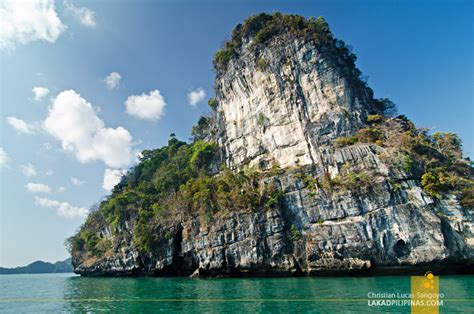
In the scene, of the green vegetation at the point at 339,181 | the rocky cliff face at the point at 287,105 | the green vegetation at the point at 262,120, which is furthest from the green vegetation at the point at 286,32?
the green vegetation at the point at 339,181

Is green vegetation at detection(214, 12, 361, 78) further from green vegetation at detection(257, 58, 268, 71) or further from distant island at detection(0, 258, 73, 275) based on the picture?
distant island at detection(0, 258, 73, 275)

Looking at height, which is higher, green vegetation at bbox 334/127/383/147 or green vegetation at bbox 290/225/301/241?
green vegetation at bbox 334/127/383/147

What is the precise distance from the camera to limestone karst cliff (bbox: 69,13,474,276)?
2561 centimetres

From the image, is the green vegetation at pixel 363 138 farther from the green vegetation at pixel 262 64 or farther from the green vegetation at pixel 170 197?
the green vegetation at pixel 262 64

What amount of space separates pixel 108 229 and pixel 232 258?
24.5 metres

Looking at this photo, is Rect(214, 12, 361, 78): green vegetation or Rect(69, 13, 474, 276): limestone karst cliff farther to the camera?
Rect(214, 12, 361, 78): green vegetation

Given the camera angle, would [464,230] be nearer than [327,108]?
Yes

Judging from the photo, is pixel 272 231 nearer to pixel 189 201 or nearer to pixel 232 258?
pixel 232 258

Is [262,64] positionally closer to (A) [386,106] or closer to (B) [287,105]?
(B) [287,105]

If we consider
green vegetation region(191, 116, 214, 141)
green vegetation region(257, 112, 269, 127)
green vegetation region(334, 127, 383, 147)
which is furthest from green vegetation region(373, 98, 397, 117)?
green vegetation region(191, 116, 214, 141)

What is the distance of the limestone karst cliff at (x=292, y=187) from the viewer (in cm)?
2561

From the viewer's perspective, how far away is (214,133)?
48.9m

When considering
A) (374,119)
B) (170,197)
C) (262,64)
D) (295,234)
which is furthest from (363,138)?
(170,197)

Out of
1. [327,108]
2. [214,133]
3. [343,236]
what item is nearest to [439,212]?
[343,236]
